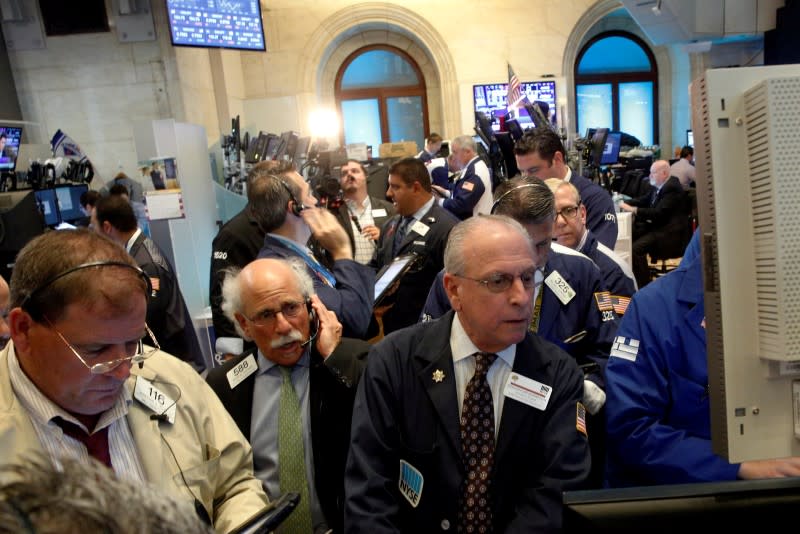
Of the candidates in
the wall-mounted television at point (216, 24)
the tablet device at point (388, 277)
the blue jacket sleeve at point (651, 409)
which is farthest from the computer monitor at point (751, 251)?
the wall-mounted television at point (216, 24)

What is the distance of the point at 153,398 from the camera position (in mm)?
1382

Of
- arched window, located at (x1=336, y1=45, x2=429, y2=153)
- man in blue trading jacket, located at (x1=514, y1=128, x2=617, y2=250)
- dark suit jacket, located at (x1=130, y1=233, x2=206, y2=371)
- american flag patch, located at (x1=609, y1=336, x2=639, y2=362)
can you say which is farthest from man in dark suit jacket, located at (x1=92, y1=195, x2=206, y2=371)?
arched window, located at (x1=336, y1=45, x2=429, y2=153)

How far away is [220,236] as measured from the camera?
10.5 feet

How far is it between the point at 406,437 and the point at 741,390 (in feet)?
3.11

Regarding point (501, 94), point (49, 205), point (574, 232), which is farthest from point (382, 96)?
point (574, 232)

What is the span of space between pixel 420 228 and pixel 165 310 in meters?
1.63

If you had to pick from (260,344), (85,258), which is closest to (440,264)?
(260,344)

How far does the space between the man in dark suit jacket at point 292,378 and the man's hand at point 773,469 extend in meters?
1.10

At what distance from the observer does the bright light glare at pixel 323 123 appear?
12156mm

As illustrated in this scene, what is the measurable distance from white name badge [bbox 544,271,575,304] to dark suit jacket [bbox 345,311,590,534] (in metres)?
0.55

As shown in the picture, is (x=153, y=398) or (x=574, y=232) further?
(x=574, y=232)

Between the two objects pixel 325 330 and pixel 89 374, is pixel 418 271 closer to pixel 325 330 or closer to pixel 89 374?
pixel 325 330

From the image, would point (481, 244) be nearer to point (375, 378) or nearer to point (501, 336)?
point (501, 336)

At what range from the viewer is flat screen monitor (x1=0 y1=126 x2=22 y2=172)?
6559 mm
